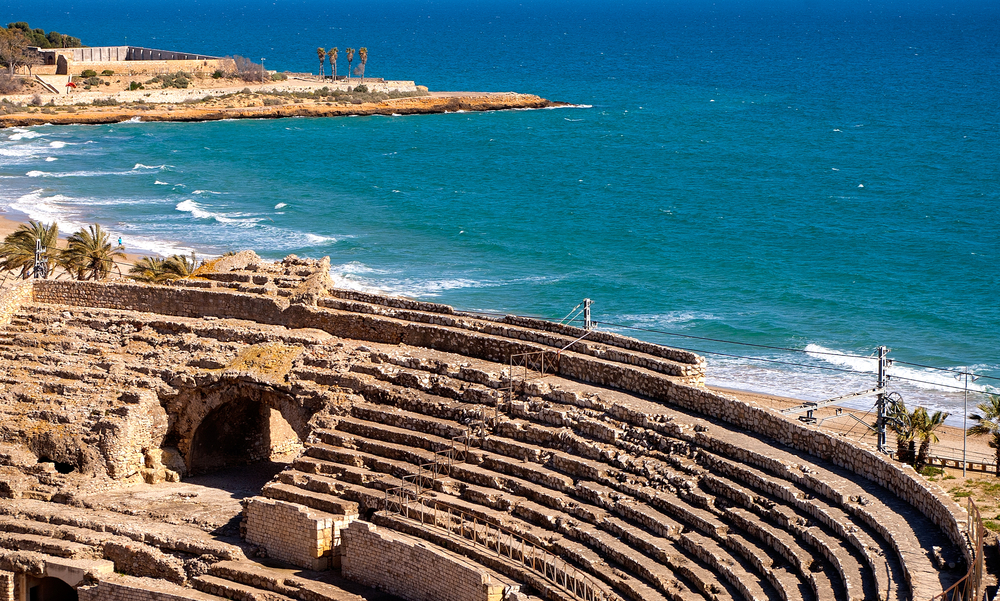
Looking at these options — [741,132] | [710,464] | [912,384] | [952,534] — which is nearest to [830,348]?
[912,384]

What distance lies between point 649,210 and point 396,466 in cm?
5705

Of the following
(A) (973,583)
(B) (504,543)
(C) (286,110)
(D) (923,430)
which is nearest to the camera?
(A) (973,583)

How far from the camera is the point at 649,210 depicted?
86000mm

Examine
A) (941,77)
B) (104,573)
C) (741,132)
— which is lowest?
(104,573)

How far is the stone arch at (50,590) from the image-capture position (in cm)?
3152

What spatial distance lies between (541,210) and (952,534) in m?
64.7

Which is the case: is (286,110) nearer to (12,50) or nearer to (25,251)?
(12,50)

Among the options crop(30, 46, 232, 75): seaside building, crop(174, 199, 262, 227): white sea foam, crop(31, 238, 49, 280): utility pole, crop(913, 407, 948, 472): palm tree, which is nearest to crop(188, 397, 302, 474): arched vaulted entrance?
crop(31, 238, 49, 280): utility pole

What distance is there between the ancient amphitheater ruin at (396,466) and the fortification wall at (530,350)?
59 mm

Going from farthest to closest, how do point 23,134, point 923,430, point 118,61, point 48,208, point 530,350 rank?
point 118,61 → point 23,134 → point 48,208 → point 923,430 → point 530,350

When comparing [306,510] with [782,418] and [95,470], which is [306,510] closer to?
[95,470]

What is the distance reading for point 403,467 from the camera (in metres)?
31.0

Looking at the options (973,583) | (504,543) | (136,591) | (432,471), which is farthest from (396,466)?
(973,583)

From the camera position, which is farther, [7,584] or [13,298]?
[13,298]
